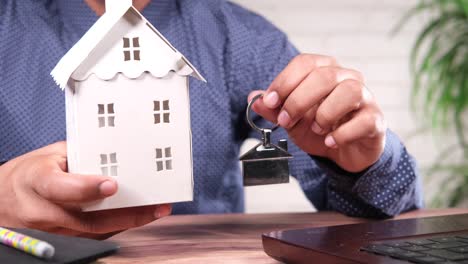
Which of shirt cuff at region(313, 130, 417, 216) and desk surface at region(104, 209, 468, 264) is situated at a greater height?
shirt cuff at region(313, 130, 417, 216)

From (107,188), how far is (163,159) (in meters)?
0.08

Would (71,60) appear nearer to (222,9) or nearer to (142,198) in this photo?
(142,198)

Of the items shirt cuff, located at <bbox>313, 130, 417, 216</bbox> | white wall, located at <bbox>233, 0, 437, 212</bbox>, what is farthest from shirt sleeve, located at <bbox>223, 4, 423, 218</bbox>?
white wall, located at <bbox>233, 0, 437, 212</bbox>

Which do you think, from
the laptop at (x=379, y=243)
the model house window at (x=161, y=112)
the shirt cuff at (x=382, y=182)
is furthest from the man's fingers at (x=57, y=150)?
the shirt cuff at (x=382, y=182)

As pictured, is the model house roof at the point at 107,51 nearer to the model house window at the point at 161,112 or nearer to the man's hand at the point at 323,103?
the model house window at the point at 161,112

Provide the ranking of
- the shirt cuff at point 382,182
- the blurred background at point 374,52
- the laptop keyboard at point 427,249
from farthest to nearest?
the blurred background at point 374,52 → the shirt cuff at point 382,182 → the laptop keyboard at point 427,249

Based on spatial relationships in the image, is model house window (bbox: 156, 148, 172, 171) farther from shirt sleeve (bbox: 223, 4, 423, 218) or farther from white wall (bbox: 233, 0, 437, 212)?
white wall (bbox: 233, 0, 437, 212)

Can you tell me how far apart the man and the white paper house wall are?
32 millimetres

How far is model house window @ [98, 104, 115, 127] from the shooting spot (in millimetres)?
592

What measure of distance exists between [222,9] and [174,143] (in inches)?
24.2

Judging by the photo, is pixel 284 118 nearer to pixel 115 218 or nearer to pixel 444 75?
pixel 115 218

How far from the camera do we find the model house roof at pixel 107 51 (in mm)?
576

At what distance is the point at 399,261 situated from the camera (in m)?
0.50

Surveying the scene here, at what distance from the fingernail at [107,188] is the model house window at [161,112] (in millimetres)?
83
